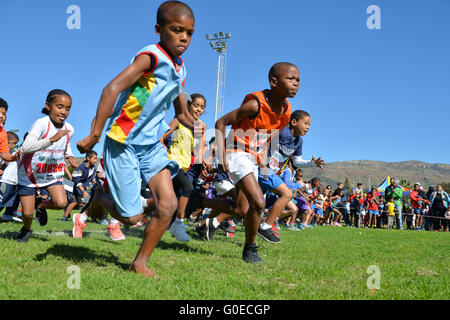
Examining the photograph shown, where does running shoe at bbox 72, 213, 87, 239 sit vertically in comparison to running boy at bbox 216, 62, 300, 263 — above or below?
below

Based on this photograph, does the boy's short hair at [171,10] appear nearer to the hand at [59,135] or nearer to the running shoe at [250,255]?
the hand at [59,135]

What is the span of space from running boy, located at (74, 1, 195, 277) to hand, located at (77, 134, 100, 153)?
1.05 ft

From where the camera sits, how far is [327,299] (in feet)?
9.41

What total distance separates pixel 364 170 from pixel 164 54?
20550cm

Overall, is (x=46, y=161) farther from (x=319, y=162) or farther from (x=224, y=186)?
(x=319, y=162)

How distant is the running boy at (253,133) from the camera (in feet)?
15.2

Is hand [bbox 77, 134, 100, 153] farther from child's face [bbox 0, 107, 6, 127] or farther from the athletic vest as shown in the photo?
child's face [bbox 0, 107, 6, 127]

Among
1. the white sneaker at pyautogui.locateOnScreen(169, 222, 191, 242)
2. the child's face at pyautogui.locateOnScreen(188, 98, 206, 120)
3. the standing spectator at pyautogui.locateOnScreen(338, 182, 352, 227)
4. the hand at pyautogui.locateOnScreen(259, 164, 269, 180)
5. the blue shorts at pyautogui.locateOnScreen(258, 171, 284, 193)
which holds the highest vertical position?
the child's face at pyautogui.locateOnScreen(188, 98, 206, 120)

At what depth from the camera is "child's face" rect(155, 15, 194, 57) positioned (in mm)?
3428

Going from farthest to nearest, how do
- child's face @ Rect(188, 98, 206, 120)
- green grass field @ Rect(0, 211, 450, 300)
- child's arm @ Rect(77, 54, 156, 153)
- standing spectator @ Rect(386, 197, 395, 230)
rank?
standing spectator @ Rect(386, 197, 395, 230) → child's face @ Rect(188, 98, 206, 120) → child's arm @ Rect(77, 54, 156, 153) → green grass field @ Rect(0, 211, 450, 300)

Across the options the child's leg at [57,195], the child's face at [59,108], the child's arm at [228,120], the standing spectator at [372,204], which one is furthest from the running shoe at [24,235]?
the standing spectator at [372,204]

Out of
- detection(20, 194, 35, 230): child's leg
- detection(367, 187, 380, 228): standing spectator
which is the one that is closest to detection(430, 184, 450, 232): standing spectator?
detection(367, 187, 380, 228): standing spectator
